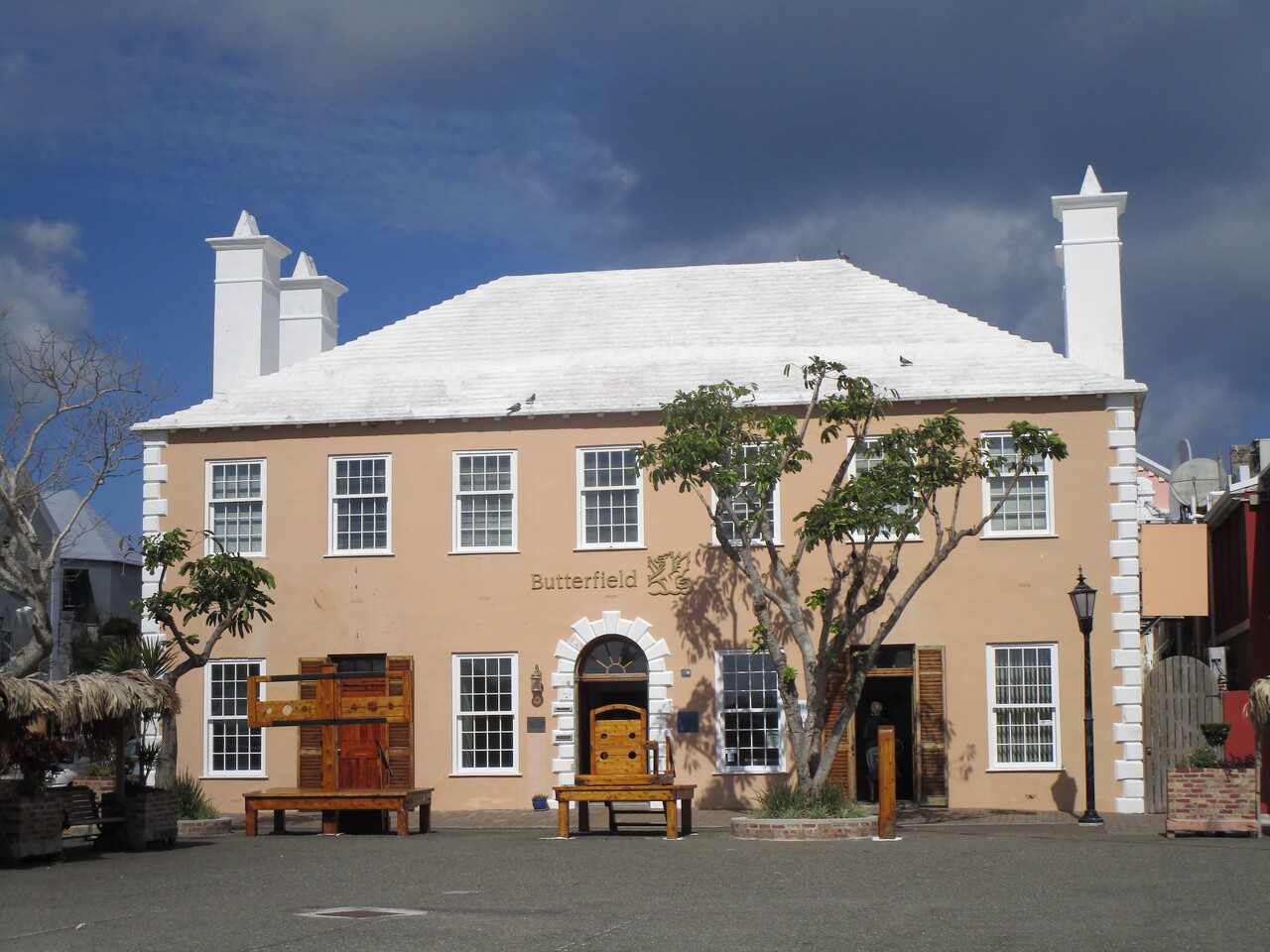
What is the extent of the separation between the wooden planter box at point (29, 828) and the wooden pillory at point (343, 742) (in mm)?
3611

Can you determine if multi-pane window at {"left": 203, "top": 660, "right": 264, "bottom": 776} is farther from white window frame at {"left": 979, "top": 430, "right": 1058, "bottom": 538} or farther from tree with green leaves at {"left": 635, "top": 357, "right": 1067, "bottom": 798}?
white window frame at {"left": 979, "top": 430, "right": 1058, "bottom": 538}

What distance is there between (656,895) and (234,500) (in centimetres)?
1427

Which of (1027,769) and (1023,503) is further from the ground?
(1023,503)

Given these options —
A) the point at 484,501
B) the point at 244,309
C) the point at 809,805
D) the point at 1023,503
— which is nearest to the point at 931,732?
the point at 1023,503

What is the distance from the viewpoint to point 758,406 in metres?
22.8

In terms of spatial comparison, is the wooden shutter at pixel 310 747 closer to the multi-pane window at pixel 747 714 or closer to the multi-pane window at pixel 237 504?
the multi-pane window at pixel 237 504

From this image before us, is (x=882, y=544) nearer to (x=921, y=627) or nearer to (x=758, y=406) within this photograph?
(x=921, y=627)

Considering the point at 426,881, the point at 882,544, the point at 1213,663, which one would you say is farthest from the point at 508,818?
the point at 1213,663

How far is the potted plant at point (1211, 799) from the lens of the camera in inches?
682

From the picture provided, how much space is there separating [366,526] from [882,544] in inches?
313

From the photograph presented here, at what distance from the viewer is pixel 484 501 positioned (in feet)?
78.3

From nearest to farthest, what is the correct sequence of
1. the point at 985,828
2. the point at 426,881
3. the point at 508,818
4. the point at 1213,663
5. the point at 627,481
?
1. the point at 426,881
2. the point at 985,828
3. the point at 508,818
4. the point at 627,481
5. the point at 1213,663

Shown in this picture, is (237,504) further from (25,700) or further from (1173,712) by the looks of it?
(1173,712)

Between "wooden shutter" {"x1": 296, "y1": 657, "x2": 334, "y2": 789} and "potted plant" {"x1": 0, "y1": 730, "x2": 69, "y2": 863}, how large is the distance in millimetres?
7657
